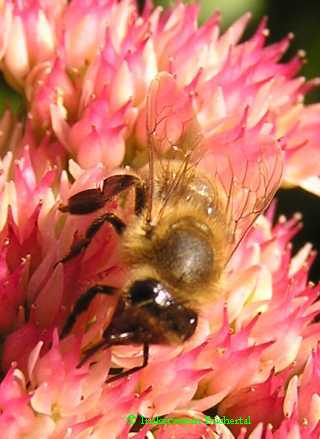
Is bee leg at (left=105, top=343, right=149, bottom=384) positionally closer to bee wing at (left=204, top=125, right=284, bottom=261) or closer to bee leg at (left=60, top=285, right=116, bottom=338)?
bee leg at (left=60, top=285, right=116, bottom=338)

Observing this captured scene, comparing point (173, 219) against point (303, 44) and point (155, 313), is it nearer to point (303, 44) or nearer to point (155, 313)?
point (155, 313)

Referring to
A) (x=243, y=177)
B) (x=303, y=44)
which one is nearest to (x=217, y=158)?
(x=243, y=177)

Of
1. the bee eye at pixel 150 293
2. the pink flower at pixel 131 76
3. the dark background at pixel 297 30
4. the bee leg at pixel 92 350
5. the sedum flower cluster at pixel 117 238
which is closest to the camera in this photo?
the bee eye at pixel 150 293

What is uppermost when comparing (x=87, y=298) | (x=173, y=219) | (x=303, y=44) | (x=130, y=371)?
(x=173, y=219)

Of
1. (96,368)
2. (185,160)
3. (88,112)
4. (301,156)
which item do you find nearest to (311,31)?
(301,156)

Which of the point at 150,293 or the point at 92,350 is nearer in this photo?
the point at 150,293

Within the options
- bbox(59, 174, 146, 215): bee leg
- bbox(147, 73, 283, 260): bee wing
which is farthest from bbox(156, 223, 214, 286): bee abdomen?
bbox(59, 174, 146, 215): bee leg

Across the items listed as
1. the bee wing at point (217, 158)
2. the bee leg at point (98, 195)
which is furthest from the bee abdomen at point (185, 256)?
the bee leg at point (98, 195)

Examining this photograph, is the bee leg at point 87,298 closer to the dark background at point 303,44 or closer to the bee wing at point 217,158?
the bee wing at point 217,158
